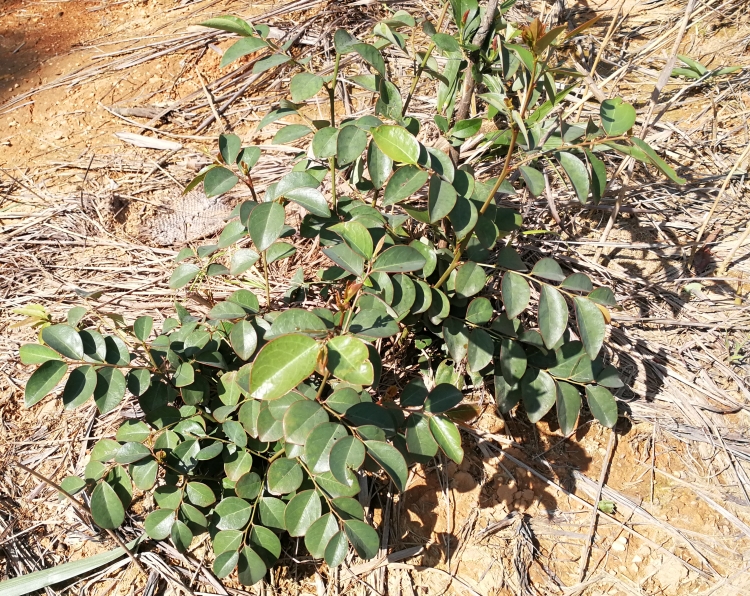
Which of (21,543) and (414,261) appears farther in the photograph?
(21,543)

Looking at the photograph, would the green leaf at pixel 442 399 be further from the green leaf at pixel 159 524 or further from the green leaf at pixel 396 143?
the green leaf at pixel 159 524

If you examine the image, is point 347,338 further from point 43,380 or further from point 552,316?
point 43,380

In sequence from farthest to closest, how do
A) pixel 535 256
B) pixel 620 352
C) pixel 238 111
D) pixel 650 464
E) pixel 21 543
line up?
pixel 238 111, pixel 535 256, pixel 620 352, pixel 650 464, pixel 21 543

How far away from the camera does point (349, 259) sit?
1137 mm

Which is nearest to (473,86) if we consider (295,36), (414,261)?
(414,261)

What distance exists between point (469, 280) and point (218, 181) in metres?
0.57

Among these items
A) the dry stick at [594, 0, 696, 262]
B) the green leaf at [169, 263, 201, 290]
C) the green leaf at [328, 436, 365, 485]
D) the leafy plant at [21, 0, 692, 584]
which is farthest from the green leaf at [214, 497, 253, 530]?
the dry stick at [594, 0, 696, 262]

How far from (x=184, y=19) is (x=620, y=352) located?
8.08ft

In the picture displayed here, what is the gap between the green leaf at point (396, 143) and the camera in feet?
3.76

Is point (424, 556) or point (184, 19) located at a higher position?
point (184, 19)

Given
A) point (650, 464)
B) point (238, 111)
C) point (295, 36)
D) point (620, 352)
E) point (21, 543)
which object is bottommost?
point (650, 464)

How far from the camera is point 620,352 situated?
71.0 inches

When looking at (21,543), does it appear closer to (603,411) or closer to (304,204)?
(304,204)

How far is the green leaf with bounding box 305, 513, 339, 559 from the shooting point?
1.18 meters
